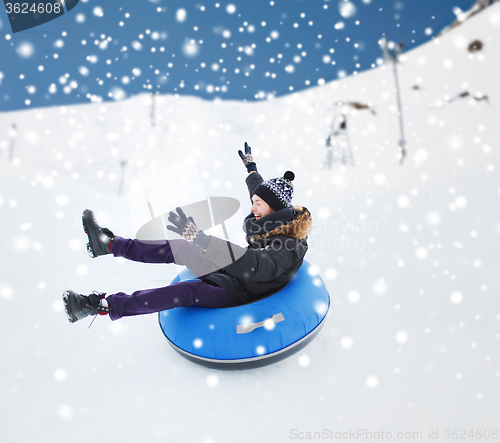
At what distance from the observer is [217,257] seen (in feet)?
4.80

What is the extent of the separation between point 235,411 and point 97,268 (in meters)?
1.73

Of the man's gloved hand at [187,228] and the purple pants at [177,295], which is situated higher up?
the man's gloved hand at [187,228]

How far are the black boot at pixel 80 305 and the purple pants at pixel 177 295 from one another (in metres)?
0.04

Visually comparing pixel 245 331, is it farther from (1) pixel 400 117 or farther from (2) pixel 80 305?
(1) pixel 400 117


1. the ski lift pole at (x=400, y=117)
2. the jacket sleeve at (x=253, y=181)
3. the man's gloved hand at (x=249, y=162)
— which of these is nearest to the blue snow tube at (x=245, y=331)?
the jacket sleeve at (x=253, y=181)

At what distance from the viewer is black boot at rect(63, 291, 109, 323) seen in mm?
1535

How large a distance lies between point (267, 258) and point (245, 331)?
0.35m

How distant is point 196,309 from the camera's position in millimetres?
1700

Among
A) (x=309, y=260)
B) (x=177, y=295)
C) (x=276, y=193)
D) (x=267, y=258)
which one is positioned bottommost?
(x=309, y=260)

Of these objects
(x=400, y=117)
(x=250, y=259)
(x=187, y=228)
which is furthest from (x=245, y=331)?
(x=400, y=117)

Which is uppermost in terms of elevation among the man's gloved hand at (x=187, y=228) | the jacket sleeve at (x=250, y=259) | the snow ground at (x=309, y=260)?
the man's gloved hand at (x=187, y=228)

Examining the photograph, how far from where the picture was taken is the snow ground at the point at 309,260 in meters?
1.45

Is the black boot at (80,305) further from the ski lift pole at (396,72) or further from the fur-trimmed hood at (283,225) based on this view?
the ski lift pole at (396,72)

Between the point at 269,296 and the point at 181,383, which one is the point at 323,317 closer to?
the point at 269,296
